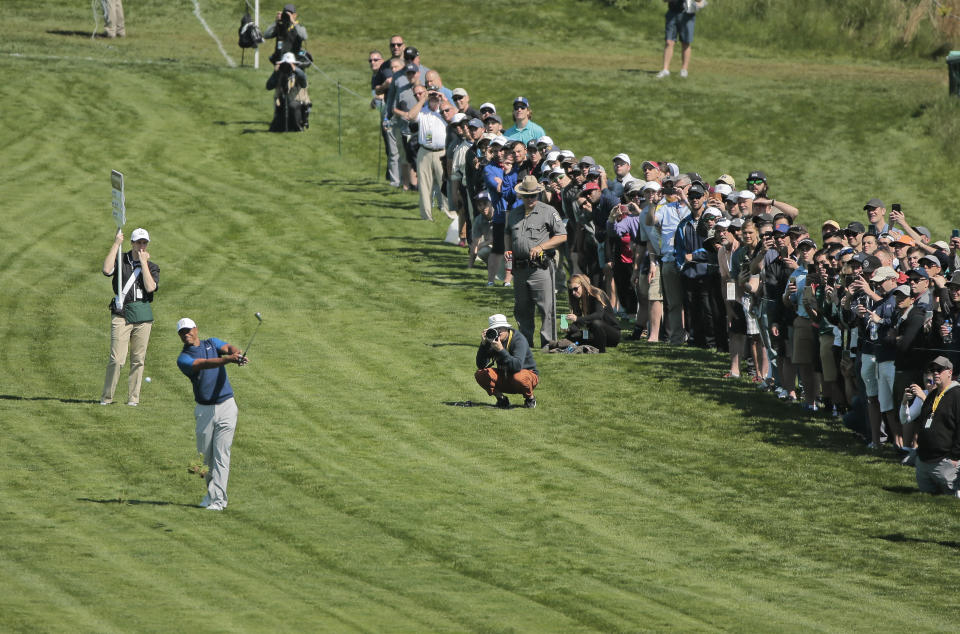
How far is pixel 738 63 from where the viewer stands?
136 ft

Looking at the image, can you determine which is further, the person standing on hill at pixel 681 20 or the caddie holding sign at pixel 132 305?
the person standing on hill at pixel 681 20

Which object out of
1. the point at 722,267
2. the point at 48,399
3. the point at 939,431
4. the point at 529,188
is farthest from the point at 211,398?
the point at 722,267

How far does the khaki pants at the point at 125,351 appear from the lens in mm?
20750

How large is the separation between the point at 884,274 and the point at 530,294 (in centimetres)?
574

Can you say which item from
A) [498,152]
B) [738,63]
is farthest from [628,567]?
[738,63]

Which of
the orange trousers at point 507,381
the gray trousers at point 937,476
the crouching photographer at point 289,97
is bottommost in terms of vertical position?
the orange trousers at point 507,381

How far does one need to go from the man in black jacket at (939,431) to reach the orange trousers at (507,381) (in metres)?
5.37

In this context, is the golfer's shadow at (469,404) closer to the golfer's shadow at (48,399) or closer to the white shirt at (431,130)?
the golfer's shadow at (48,399)

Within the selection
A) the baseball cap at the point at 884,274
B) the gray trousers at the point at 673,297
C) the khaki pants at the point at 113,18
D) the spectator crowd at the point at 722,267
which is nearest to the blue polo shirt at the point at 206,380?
the spectator crowd at the point at 722,267

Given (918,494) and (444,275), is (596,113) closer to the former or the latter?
(444,275)

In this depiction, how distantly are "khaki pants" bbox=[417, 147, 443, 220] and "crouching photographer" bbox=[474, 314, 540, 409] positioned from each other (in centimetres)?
964

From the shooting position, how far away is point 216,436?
54.1ft

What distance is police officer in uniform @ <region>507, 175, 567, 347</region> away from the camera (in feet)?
73.1

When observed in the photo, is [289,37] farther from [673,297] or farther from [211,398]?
[211,398]
